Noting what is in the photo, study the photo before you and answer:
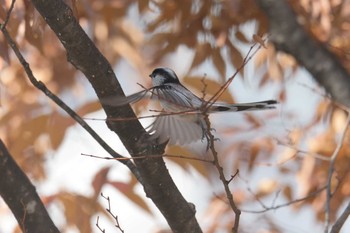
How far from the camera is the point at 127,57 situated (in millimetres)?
2193

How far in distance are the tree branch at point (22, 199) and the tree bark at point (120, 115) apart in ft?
0.70

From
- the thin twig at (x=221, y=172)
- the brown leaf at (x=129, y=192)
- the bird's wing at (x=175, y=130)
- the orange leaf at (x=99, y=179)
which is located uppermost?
the orange leaf at (x=99, y=179)

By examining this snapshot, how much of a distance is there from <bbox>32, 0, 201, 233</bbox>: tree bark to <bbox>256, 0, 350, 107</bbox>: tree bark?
53cm

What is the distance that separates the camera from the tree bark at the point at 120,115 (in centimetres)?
94

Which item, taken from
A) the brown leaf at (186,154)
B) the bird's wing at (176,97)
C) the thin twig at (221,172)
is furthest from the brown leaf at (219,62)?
the thin twig at (221,172)

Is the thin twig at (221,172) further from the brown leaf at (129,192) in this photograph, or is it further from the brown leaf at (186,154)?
the brown leaf at (129,192)

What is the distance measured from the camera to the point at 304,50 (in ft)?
4.94

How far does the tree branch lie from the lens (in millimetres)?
1135

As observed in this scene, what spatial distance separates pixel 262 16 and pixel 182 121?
27.4 inches

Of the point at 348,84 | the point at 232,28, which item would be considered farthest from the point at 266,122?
the point at 348,84

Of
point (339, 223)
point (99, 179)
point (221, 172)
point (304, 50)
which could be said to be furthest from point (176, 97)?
point (99, 179)

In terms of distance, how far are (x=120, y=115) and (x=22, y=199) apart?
0.29 metres

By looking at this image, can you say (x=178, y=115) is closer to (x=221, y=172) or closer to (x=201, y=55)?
(x=221, y=172)

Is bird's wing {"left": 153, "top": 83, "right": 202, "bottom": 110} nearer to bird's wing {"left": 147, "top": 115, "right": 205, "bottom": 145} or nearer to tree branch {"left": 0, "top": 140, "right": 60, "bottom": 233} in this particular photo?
bird's wing {"left": 147, "top": 115, "right": 205, "bottom": 145}
